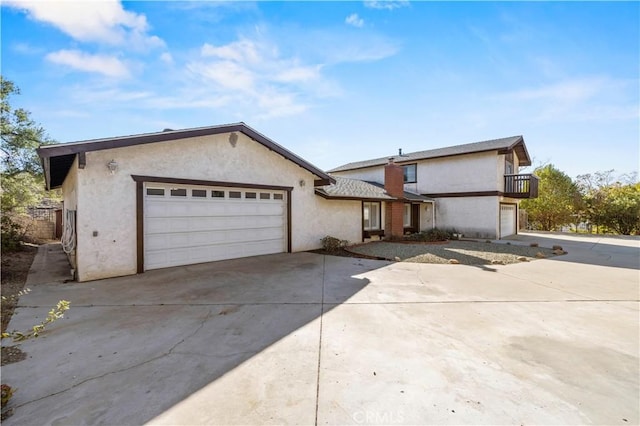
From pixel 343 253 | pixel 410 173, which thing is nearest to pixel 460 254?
pixel 343 253

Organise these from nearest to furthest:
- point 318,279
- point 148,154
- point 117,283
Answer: point 117,283
point 318,279
point 148,154

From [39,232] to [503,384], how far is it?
2223 centimetres

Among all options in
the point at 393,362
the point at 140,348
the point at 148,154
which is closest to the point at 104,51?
the point at 148,154

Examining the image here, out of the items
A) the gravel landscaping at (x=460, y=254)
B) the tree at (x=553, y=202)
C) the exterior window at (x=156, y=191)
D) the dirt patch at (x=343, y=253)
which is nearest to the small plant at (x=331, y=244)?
the dirt patch at (x=343, y=253)

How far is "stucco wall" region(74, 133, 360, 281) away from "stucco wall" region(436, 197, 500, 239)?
1134 cm

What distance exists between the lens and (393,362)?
3275 millimetres

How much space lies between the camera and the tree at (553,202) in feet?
71.0

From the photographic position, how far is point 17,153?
533 inches

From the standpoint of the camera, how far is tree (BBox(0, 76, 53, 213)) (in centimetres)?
1281

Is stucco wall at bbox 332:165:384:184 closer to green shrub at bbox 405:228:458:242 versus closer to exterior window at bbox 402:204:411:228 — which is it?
exterior window at bbox 402:204:411:228

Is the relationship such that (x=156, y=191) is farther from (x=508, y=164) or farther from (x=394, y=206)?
(x=508, y=164)

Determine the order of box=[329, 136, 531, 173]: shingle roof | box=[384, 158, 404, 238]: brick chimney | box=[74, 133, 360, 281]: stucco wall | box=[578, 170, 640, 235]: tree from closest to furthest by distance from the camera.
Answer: box=[74, 133, 360, 281]: stucco wall < box=[384, 158, 404, 238]: brick chimney < box=[329, 136, 531, 173]: shingle roof < box=[578, 170, 640, 235]: tree

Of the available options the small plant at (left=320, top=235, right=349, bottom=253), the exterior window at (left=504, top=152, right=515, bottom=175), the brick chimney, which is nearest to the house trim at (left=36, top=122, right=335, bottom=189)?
the small plant at (left=320, top=235, right=349, bottom=253)

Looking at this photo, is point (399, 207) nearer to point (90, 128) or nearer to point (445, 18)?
point (445, 18)
